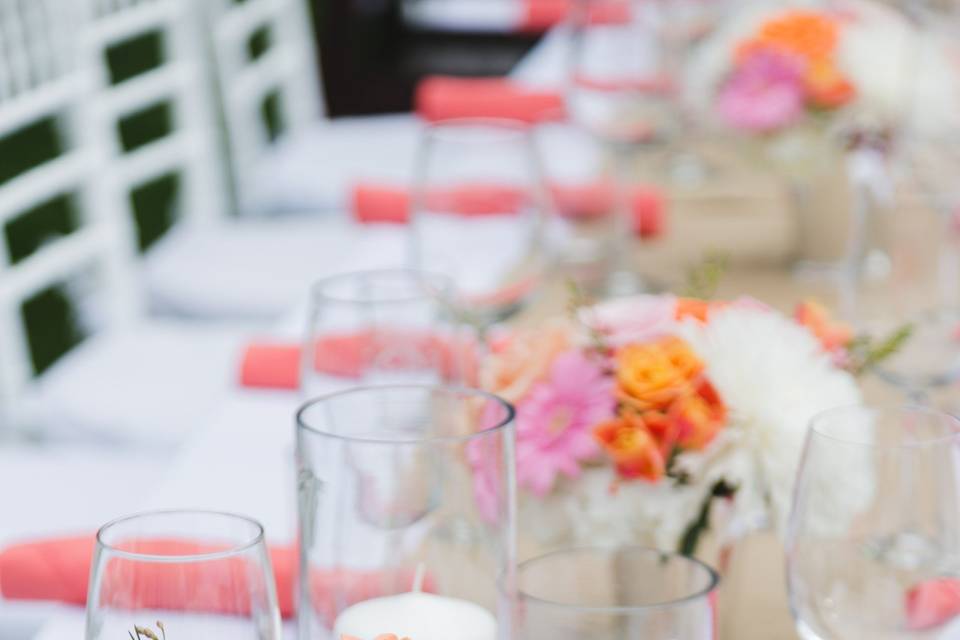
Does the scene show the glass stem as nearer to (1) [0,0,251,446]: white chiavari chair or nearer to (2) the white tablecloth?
(2) the white tablecloth

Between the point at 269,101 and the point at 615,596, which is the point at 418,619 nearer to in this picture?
the point at 615,596

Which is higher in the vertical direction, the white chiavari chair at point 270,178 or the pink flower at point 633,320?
Result: the pink flower at point 633,320

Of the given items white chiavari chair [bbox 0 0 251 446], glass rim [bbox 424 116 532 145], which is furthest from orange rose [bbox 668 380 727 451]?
white chiavari chair [bbox 0 0 251 446]

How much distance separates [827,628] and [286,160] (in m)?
2.28

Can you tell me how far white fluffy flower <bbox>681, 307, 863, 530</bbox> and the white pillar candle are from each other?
0.19 meters

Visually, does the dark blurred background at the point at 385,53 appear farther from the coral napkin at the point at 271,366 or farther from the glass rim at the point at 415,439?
the glass rim at the point at 415,439

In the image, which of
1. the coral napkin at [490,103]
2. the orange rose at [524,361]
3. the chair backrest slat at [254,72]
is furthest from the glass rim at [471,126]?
the chair backrest slat at [254,72]

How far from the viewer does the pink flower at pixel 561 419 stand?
86 cm

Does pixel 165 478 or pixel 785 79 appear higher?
pixel 785 79

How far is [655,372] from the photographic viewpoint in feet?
2.89

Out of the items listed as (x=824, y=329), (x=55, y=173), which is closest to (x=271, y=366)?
(x=824, y=329)

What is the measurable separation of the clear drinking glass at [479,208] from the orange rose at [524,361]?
1.33ft

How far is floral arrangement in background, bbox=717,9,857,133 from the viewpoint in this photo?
1.82 meters

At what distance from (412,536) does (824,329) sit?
350 millimetres
